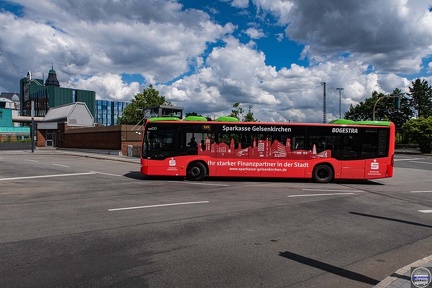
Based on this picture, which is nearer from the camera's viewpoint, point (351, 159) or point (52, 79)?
point (351, 159)

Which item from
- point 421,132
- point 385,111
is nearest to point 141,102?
point 421,132

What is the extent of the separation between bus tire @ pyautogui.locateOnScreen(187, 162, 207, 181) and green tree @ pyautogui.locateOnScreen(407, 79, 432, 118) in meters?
76.9

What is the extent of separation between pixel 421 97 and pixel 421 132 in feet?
113

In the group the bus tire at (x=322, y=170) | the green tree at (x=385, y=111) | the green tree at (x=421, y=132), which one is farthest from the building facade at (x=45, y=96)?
Answer: the bus tire at (x=322, y=170)

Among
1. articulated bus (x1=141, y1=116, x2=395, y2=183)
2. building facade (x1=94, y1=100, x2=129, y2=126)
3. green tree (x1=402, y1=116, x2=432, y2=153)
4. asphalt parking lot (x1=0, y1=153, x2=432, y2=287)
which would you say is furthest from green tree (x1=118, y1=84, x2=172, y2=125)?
building facade (x1=94, y1=100, x2=129, y2=126)

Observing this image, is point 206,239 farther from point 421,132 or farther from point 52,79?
point 52,79

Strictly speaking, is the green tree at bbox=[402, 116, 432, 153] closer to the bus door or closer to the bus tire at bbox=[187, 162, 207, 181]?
the bus door

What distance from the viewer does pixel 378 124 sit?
55.7ft

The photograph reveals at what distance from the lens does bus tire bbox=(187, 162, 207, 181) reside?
16875mm
